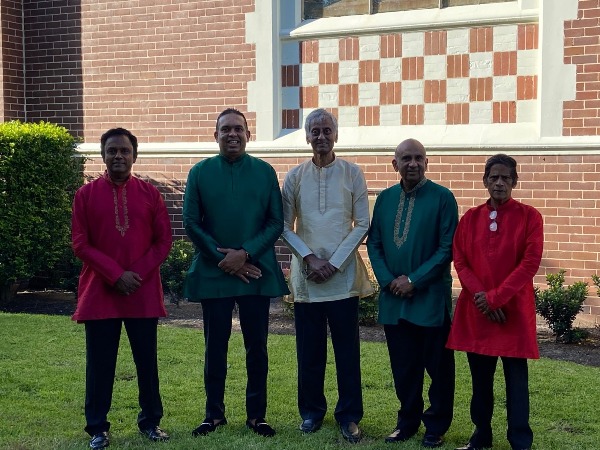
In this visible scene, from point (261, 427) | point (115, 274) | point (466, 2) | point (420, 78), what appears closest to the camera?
point (115, 274)

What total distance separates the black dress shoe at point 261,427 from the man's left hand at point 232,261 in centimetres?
96

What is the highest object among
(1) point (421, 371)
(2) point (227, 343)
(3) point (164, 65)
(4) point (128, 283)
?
(3) point (164, 65)

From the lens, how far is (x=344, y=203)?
565cm

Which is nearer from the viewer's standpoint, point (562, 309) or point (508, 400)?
point (508, 400)

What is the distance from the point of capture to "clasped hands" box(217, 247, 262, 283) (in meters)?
5.43

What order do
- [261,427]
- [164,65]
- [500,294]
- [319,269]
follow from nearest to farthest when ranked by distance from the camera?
[500,294] → [319,269] → [261,427] → [164,65]

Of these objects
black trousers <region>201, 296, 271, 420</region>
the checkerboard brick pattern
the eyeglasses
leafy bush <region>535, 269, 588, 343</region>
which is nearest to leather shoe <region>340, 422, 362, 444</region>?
→ black trousers <region>201, 296, 271, 420</region>

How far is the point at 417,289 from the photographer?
5332 mm

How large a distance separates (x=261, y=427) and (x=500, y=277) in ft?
5.63

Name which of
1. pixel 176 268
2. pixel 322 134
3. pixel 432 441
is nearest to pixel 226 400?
pixel 432 441

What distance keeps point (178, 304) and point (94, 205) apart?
5.59 meters

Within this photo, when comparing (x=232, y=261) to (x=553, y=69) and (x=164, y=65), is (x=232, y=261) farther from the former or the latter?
(x=164, y=65)

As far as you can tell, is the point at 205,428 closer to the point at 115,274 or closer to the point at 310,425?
the point at 310,425

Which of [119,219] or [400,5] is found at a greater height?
[400,5]
